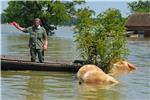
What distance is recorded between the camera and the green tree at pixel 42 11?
7075 centimetres

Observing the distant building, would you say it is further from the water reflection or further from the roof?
the water reflection

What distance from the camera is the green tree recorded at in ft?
232

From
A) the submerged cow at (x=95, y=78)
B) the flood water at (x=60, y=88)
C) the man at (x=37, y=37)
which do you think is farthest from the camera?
the man at (x=37, y=37)

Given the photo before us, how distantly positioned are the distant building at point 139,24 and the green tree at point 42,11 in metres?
8.72

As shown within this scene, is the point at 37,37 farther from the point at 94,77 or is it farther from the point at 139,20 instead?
the point at 139,20

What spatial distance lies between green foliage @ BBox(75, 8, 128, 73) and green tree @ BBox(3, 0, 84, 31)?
53.8 meters

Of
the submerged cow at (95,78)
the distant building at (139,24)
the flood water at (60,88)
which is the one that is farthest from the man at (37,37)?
the distant building at (139,24)

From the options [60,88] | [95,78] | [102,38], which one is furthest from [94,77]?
[102,38]

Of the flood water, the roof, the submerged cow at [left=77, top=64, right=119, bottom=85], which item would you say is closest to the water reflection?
the flood water

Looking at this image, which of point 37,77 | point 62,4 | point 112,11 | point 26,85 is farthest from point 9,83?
point 62,4

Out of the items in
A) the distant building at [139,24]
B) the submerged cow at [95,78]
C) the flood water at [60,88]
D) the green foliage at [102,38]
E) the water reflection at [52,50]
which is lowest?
the flood water at [60,88]

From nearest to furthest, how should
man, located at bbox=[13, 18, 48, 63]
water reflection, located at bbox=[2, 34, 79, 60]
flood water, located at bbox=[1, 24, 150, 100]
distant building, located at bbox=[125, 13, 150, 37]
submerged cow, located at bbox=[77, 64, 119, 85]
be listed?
flood water, located at bbox=[1, 24, 150, 100] < submerged cow, located at bbox=[77, 64, 119, 85] < man, located at bbox=[13, 18, 48, 63] < water reflection, located at bbox=[2, 34, 79, 60] < distant building, located at bbox=[125, 13, 150, 37]

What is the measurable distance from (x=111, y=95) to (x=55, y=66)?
482 cm

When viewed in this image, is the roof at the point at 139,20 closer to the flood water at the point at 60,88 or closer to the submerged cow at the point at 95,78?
the flood water at the point at 60,88
